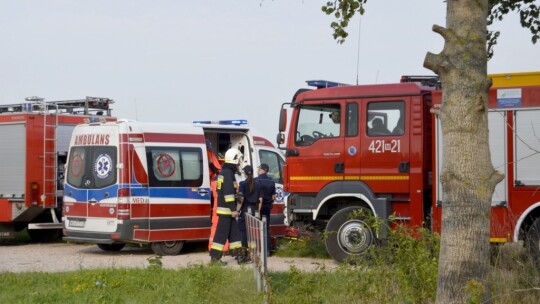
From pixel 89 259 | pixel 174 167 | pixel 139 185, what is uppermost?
pixel 174 167

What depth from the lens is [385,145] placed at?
14.6 m

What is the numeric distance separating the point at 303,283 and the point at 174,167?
340 inches

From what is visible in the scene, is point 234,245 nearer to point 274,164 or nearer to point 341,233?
point 341,233

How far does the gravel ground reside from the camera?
49.5 ft

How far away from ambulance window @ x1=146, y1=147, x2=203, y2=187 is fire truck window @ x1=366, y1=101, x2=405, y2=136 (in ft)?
14.5

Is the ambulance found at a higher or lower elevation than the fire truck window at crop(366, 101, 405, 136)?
lower

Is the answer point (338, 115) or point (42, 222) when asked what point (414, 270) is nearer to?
point (338, 115)

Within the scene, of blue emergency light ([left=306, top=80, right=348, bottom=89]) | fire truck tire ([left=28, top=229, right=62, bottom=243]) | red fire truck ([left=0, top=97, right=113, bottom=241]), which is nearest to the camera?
blue emergency light ([left=306, top=80, right=348, bottom=89])

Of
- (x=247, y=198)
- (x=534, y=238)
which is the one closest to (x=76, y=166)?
(x=247, y=198)

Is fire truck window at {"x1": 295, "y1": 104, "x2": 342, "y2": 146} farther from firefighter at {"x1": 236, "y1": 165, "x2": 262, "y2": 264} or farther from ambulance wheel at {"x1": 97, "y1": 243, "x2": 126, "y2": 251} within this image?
ambulance wheel at {"x1": 97, "y1": 243, "x2": 126, "y2": 251}

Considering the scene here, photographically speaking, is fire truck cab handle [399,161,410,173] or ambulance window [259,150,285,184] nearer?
fire truck cab handle [399,161,410,173]

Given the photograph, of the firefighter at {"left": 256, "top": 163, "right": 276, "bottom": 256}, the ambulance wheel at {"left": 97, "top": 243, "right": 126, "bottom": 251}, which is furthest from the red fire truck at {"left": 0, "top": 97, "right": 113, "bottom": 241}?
the firefighter at {"left": 256, "top": 163, "right": 276, "bottom": 256}

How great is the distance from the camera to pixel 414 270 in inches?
339

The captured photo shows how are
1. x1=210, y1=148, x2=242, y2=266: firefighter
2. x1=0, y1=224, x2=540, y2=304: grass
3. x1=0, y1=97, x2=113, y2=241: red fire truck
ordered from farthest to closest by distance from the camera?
x1=0, y1=97, x2=113, y2=241: red fire truck
x1=210, y1=148, x2=242, y2=266: firefighter
x1=0, y1=224, x2=540, y2=304: grass
